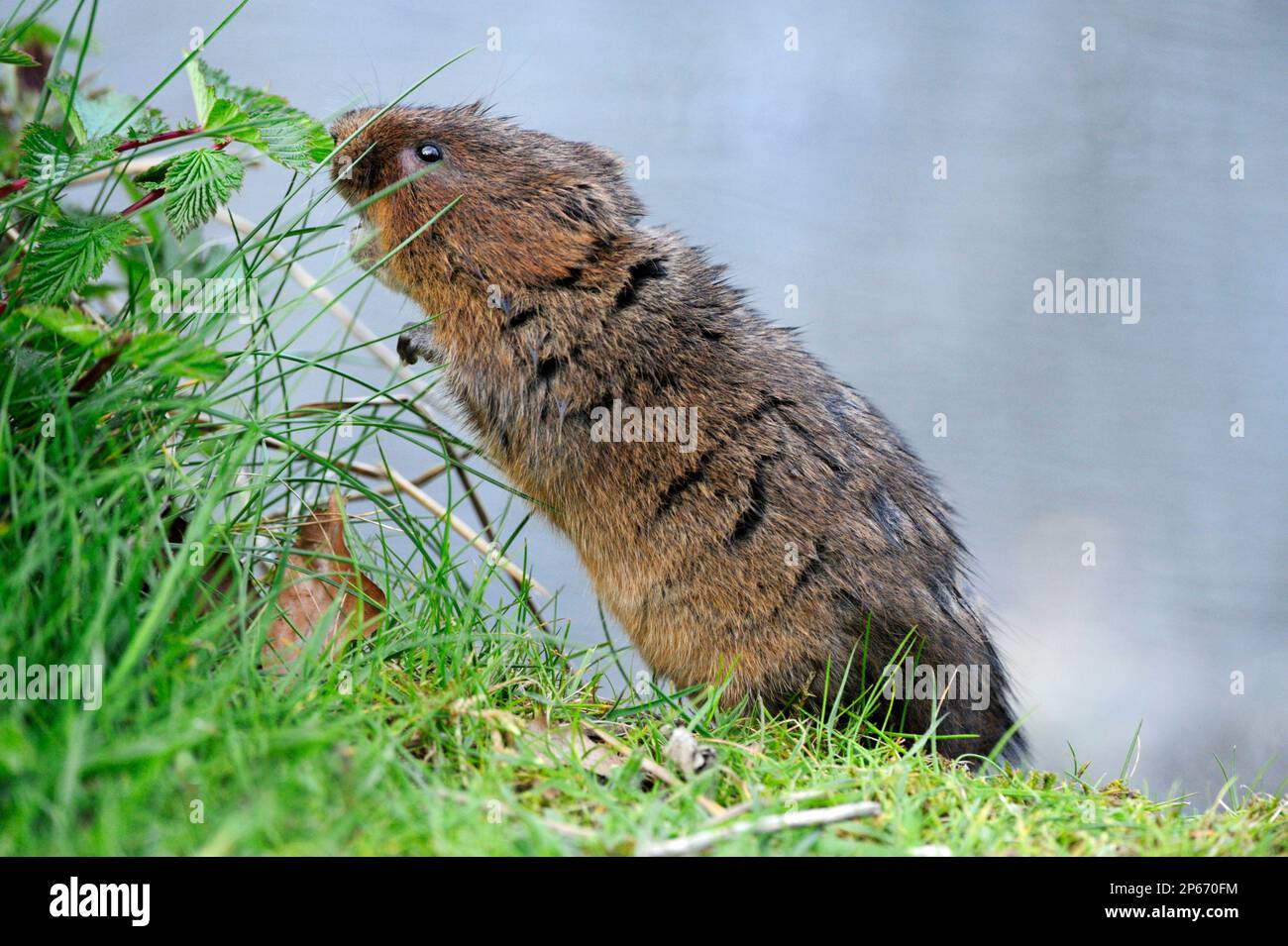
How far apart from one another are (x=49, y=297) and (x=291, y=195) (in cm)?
71

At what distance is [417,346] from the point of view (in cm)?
372

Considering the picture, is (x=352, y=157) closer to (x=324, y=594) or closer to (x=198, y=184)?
(x=198, y=184)

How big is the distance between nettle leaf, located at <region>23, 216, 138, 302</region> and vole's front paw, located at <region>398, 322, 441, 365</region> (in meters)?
1.15

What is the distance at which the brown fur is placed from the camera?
11.1 feet

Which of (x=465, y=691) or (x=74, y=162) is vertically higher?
(x=74, y=162)

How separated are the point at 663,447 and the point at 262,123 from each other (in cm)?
160

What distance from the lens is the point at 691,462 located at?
3.48 metres

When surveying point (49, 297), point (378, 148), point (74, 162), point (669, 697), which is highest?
point (378, 148)

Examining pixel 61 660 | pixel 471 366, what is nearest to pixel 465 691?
pixel 61 660

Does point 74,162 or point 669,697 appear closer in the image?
point 74,162

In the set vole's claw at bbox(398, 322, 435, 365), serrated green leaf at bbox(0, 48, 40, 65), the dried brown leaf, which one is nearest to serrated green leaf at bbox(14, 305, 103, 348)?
the dried brown leaf
